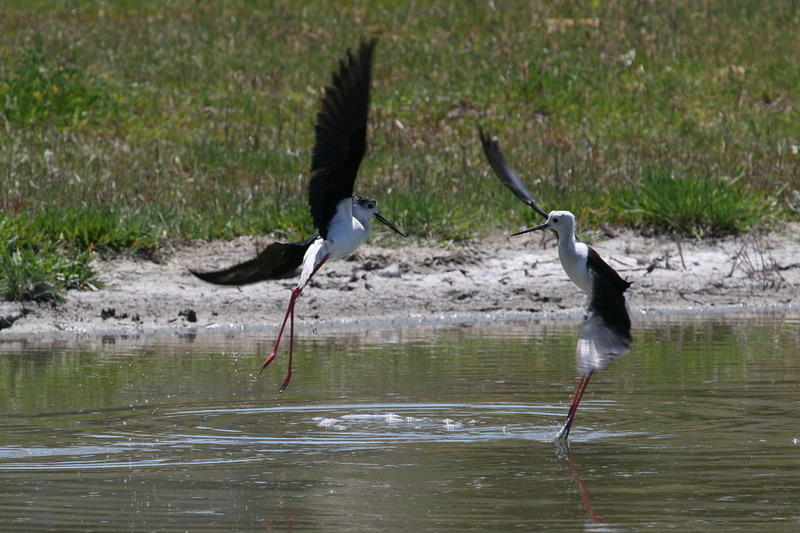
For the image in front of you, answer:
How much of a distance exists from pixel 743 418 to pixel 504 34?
12195mm

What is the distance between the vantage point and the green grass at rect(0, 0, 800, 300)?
462 inches

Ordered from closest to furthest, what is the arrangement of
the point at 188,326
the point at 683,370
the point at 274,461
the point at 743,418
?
the point at 274,461
the point at 743,418
the point at 683,370
the point at 188,326

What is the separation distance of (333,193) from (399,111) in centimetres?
785

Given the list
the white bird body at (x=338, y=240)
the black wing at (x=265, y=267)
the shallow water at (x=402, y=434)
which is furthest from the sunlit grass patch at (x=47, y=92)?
the white bird body at (x=338, y=240)

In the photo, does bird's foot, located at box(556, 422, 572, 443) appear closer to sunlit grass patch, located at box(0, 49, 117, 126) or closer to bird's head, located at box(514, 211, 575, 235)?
bird's head, located at box(514, 211, 575, 235)

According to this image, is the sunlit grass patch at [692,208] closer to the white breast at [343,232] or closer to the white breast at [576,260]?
the white breast at [343,232]

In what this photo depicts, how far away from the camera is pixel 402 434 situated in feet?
20.7

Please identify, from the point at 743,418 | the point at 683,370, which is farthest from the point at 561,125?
the point at 743,418

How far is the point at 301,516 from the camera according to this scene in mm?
4684

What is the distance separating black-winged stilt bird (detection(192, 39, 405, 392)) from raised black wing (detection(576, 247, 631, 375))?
1.56 meters

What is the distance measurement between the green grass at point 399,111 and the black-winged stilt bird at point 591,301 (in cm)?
389

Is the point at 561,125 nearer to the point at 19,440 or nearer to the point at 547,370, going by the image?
the point at 547,370

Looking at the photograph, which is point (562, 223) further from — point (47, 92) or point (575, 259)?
point (47, 92)

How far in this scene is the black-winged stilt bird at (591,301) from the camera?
5930 mm
